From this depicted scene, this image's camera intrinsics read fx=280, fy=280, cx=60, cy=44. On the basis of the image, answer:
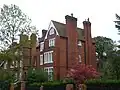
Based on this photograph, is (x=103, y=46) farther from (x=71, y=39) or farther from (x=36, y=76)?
(x=36, y=76)

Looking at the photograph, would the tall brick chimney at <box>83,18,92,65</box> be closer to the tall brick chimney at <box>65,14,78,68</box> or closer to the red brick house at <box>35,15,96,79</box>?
the red brick house at <box>35,15,96,79</box>

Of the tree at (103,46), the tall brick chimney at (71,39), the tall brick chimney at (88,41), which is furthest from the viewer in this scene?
the tree at (103,46)

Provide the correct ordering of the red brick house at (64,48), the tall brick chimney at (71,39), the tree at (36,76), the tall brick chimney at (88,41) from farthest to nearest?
the tall brick chimney at (88,41), the tall brick chimney at (71,39), the red brick house at (64,48), the tree at (36,76)

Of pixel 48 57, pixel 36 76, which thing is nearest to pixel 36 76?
pixel 36 76

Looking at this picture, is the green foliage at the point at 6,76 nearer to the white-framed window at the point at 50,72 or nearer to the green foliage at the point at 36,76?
the green foliage at the point at 36,76

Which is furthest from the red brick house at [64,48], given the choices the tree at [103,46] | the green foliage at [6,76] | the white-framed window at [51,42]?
the tree at [103,46]

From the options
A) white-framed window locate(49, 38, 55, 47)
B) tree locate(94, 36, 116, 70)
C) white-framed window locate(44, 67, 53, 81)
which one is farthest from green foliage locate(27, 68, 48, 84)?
tree locate(94, 36, 116, 70)

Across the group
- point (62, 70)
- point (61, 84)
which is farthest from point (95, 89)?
point (62, 70)

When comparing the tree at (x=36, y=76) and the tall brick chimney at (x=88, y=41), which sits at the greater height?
the tall brick chimney at (x=88, y=41)

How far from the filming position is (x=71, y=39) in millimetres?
49406

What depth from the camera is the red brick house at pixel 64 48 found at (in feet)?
157

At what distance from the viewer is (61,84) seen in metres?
29.1

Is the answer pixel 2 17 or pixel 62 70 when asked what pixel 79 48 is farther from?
pixel 2 17

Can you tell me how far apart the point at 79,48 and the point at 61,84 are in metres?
22.3
